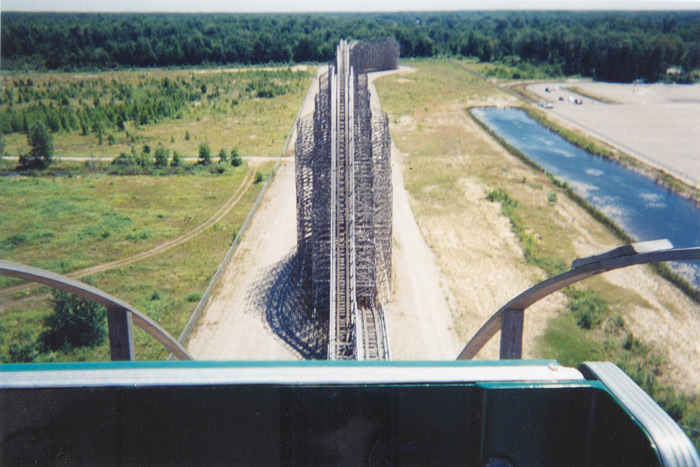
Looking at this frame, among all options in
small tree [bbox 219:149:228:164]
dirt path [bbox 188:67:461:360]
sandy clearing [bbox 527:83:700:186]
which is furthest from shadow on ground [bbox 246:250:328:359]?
sandy clearing [bbox 527:83:700:186]

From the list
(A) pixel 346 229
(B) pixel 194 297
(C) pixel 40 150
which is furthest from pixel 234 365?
(C) pixel 40 150

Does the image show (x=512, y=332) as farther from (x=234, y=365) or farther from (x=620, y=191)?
(x=620, y=191)

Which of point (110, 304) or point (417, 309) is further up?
point (110, 304)

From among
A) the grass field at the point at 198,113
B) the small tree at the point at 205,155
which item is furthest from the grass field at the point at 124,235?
the grass field at the point at 198,113

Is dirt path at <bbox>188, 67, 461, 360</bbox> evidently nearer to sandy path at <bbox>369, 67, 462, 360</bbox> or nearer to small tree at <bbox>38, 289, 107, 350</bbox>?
sandy path at <bbox>369, 67, 462, 360</bbox>

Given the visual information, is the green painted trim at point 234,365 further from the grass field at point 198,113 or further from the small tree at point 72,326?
the grass field at point 198,113

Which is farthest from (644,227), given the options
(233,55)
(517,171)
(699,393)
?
(233,55)
